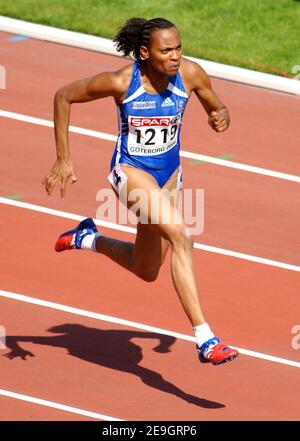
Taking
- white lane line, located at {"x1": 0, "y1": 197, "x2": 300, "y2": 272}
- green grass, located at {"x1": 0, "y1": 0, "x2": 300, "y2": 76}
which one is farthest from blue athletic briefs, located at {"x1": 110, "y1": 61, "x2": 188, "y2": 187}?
green grass, located at {"x1": 0, "y1": 0, "x2": 300, "y2": 76}

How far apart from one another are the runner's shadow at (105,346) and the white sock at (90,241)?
0.66 m

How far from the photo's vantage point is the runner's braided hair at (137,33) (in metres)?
10.5

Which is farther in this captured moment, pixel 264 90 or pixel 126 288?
pixel 264 90

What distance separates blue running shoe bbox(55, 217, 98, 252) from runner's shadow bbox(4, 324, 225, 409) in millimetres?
653

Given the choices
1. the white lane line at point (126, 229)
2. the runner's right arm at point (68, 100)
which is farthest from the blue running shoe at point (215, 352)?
the white lane line at point (126, 229)

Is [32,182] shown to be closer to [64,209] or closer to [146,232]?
[64,209]

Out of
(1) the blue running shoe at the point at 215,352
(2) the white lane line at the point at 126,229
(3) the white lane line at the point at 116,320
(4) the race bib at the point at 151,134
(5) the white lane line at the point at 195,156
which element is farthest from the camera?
(5) the white lane line at the point at 195,156

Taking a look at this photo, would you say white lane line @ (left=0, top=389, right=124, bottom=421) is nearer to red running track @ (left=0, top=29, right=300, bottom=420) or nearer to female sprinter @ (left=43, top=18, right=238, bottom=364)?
red running track @ (left=0, top=29, right=300, bottom=420)

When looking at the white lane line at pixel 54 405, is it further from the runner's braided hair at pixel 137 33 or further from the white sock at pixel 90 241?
the runner's braided hair at pixel 137 33

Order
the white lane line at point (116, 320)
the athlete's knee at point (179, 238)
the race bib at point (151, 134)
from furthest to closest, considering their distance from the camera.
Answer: the white lane line at point (116, 320) → the race bib at point (151, 134) → the athlete's knee at point (179, 238)

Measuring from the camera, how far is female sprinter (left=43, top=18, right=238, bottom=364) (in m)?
10.3

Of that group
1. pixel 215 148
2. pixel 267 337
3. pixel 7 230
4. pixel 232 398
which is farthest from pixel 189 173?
pixel 232 398

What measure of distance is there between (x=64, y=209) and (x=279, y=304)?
2.83 meters

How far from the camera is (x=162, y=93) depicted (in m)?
10.6
